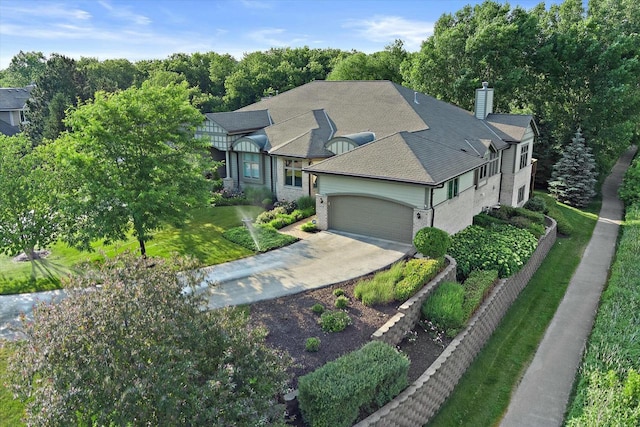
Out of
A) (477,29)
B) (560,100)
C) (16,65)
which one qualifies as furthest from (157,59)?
(560,100)

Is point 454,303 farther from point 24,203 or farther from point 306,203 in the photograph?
point 24,203

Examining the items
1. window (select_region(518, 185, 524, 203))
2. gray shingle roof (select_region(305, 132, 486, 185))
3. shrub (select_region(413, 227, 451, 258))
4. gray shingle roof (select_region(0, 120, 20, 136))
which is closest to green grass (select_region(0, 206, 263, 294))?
gray shingle roof (select_region(305, 132, 486, 185))

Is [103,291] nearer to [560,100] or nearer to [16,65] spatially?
[560,100]

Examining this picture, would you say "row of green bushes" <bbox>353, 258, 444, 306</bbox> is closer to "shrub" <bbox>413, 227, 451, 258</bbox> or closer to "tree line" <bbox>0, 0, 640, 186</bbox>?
"shrub" <bbox>413, 227, 451, 258</bbox>

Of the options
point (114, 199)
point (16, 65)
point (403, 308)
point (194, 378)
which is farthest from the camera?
point (16, 65)

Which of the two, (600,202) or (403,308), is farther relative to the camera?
(600,202)

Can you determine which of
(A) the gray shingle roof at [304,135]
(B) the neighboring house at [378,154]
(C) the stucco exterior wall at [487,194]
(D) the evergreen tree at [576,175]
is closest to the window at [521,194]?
(B) the neighboring house at [378,154]
